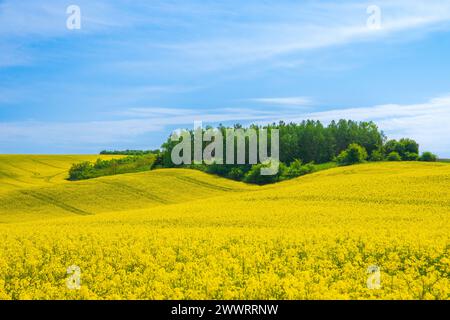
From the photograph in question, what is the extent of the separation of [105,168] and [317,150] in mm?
39817

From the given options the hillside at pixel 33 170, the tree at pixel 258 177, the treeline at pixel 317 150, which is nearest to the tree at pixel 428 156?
the treeline at pixel 317 150

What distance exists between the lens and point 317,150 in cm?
10031

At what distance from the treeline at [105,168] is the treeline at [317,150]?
8605 millimetres

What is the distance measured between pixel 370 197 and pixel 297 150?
58.9 meters

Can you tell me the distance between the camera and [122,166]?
4075 inches

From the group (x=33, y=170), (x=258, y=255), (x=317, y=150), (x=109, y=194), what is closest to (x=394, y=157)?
(x=317, y=150)

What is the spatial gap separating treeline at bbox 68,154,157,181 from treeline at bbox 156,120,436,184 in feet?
28.2

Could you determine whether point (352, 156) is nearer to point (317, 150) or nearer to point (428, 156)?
point (428, 156)

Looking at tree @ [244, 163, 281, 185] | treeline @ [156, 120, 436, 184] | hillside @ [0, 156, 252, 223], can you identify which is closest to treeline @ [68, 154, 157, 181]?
treeline @ [156, 120, 436, 184]

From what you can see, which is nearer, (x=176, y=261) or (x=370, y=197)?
(x=176, y=261)

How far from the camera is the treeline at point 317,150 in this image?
7525 cm

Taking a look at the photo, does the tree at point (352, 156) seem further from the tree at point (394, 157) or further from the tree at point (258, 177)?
the tree at point (258, 177)
